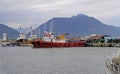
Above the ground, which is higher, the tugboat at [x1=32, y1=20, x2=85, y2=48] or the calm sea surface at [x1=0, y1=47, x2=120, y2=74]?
the tugboat at [x1=32, y1=20, x2=85, y2=48]

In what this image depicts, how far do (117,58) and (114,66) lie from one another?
1.55m

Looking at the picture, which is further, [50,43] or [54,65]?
[50,43]

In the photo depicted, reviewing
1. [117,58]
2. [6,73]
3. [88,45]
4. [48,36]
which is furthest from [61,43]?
[117,58]

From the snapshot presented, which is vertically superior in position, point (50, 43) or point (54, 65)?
point (50, 43)

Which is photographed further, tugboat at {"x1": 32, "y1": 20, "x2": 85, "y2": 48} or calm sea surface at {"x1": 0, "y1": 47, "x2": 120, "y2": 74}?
tugboat at {"x1": 32, "y1": 20, "x2": 85, "y2": 48}

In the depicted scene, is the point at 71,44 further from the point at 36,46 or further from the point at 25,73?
the point at 25,73

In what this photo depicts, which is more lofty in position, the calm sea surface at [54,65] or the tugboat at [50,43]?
the tugboat at [50,43]

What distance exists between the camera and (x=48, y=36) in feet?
577

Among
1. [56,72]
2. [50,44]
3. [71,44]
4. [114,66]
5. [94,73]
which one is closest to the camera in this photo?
[114,66]

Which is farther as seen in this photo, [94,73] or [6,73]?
[6,73]

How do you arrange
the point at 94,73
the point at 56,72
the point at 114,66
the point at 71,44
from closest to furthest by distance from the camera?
the point at 114,66
the point at 94,73
the point at 56,72
the point at 71,44

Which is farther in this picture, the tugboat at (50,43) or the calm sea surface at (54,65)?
the tugboat at (50,43)

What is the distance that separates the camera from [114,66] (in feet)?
84.8

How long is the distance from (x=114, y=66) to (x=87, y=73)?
19.5 metres
